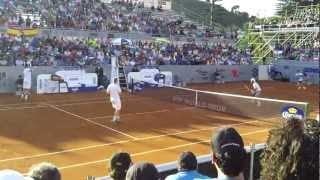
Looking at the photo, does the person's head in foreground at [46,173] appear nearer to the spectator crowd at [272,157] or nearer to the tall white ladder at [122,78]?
the spectator crowd at [272,157]

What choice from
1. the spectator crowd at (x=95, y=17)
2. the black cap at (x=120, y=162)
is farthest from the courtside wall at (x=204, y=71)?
the black cap at (x=120, y=162)

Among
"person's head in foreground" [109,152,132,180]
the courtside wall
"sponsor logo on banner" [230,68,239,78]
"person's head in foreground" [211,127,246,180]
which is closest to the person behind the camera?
"person's head in foreground" [211,127,246,180]

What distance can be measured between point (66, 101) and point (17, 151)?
11.4m

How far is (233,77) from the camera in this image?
42.4 metres

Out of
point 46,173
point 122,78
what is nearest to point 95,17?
point 122,78

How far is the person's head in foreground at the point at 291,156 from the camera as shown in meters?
3.77

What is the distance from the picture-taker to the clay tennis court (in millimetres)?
13664

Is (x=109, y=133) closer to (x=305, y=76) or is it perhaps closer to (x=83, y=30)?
(x=83, y=30)

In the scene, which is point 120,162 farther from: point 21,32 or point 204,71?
point 204,71

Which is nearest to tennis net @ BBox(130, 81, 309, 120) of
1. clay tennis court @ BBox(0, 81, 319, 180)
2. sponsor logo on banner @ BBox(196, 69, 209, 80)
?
clay tennis court @ BBox(0, 81, 319, 180)

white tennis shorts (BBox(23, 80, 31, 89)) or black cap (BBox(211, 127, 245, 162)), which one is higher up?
black cap (BBox(211, 127, 245, 162))

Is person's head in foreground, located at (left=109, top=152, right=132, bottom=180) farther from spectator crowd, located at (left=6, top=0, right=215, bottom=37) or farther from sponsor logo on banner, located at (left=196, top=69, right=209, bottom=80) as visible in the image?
sponsor logo on banner, located at (left=196, top=69, right=209, bottom=80)

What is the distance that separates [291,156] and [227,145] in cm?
54

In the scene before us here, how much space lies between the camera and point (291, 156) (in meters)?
3.79
